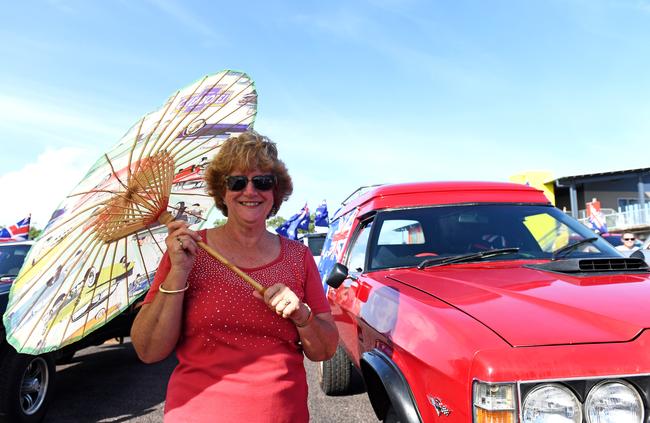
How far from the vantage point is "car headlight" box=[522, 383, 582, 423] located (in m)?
1.60

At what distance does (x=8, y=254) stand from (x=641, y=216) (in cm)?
3133

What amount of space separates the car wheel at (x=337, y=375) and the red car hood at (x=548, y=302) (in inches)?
79.8

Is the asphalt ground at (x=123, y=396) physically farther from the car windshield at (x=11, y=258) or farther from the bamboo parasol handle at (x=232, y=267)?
the bamboo parasol handle at (x=232, y=267)

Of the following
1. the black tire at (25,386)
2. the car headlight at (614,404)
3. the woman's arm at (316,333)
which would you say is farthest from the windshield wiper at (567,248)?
the black tire at (25,386)

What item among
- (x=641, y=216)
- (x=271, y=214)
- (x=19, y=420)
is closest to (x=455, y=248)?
(x=271, y=214)

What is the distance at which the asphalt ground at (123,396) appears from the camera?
4.57 meters

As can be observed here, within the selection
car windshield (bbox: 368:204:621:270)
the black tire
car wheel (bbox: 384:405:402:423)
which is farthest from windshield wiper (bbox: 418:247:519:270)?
the black tire

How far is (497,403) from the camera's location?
161 centimetres

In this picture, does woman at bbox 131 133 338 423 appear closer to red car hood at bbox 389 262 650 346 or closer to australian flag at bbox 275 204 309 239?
red car hood at bbox 389 262 650 346

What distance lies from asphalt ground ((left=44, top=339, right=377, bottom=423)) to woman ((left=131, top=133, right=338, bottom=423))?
2.75 m

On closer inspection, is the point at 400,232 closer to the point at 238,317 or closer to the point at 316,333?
the point at 316,333

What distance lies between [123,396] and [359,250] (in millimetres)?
3223

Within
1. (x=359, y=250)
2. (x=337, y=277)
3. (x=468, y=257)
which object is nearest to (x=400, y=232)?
(x=359, y=250)

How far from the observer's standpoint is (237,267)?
6.10 feet
